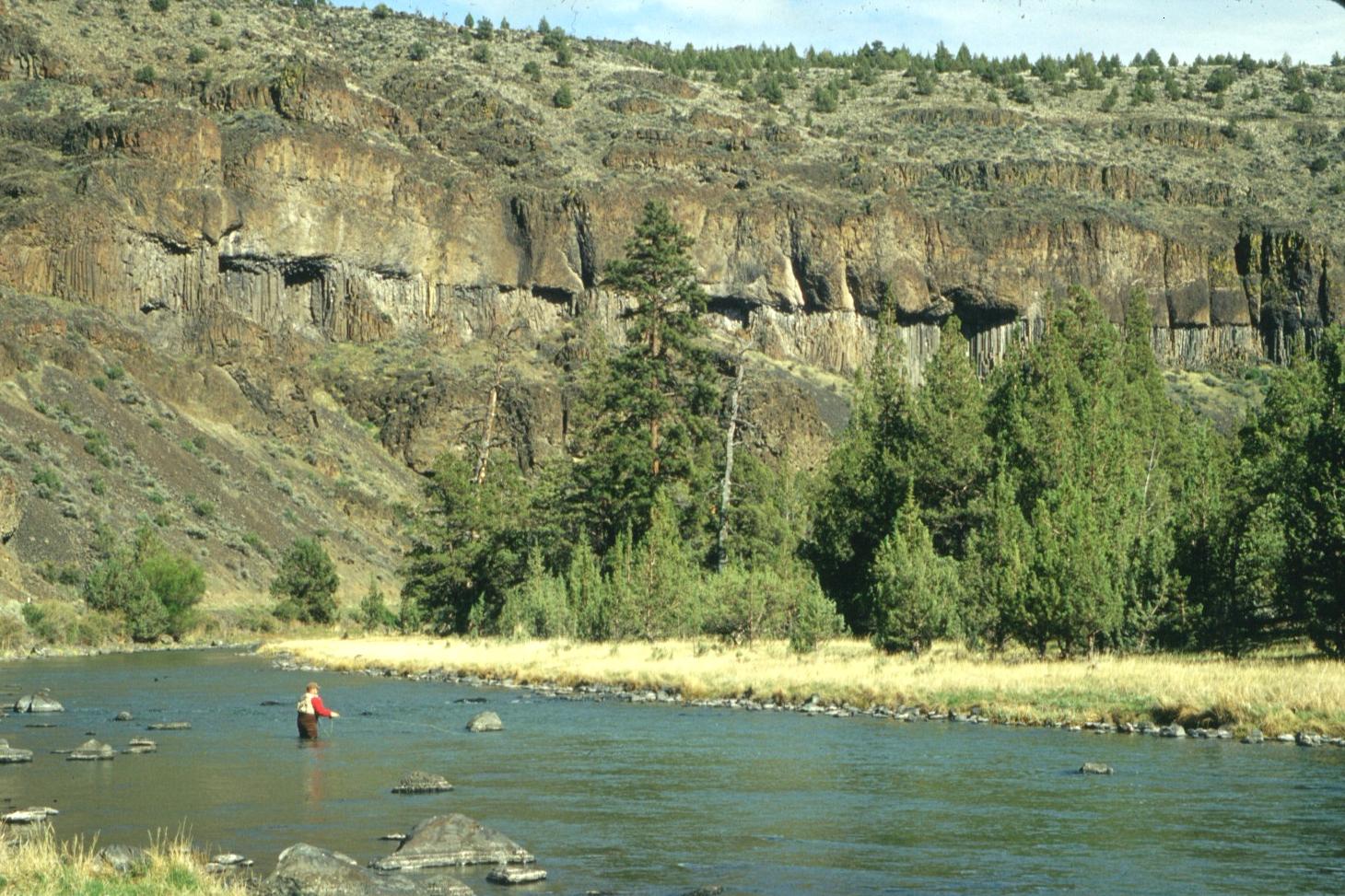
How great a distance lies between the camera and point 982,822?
23.0 meters

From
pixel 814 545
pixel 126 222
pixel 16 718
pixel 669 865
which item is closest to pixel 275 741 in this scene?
pixel 16 718

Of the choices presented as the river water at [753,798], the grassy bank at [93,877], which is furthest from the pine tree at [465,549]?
the grassy bank at [93,877]

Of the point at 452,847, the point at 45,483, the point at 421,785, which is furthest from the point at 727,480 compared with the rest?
the point at 45,483

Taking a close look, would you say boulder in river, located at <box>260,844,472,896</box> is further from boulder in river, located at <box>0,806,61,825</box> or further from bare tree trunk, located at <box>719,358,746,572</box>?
bare tree trunk, located at <box>719,358,746,572</box>

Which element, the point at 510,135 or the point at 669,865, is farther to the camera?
the point at 510,135

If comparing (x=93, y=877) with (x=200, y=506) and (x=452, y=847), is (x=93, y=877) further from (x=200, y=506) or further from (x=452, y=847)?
(x=200, y=506)

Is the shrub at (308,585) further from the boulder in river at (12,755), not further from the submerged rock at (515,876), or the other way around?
the submerged rock at (515,876)

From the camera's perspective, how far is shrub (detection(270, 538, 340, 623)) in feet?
337

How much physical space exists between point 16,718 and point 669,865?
2449 centimetres

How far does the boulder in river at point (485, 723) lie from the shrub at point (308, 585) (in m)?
67.7

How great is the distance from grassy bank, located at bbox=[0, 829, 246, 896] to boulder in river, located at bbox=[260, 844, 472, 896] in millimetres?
441

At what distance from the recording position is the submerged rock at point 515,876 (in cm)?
1902

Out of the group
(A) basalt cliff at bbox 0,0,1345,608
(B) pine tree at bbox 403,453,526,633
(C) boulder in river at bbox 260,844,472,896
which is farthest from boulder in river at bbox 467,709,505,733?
(A) basalt cliff at bbox 0,0,1345,608

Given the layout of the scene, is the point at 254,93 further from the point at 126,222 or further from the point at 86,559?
the point at 86,559
